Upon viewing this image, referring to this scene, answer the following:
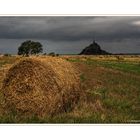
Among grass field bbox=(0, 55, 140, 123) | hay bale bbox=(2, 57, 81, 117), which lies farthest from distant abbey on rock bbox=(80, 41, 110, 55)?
hay bale bbox=(2, 57, 81, 117)

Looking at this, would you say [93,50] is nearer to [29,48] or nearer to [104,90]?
[104,90]

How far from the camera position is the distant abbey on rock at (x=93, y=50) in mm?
6359

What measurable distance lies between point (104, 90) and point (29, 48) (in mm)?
1050

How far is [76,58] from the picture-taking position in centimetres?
641

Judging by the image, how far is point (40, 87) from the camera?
5938 mm

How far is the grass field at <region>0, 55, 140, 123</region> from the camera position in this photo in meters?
6.17

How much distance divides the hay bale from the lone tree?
0.30 m

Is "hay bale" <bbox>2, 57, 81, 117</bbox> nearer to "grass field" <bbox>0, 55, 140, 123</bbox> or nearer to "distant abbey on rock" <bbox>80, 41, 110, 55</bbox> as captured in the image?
"grass field" <bbox>0, 55, 140, 123</bbox>

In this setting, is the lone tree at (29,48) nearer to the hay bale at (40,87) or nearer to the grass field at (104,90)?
the grass field at (104,90)

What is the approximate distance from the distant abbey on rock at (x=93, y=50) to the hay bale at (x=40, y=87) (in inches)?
17.5

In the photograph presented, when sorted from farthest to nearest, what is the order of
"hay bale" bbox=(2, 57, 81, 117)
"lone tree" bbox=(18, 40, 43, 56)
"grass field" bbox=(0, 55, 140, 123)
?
"lone tree" bbox=(18, 40, 43, 56) < "grass field" bbox=(0, 55, 140, 123) < "hay bale" bbox=(2, 57, 81, 117)
